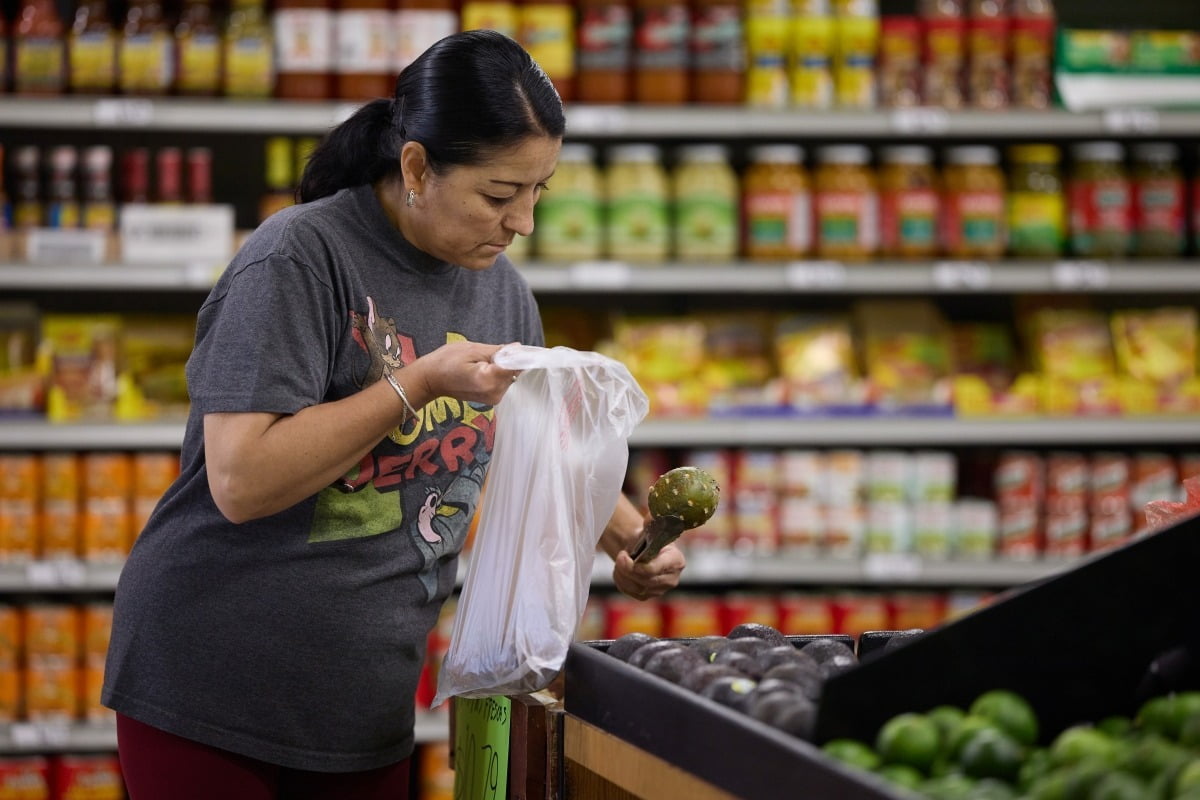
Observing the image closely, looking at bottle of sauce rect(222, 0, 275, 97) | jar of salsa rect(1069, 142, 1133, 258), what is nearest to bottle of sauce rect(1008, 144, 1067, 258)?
jar of salsa rect(1069, 142, 1133, 258)

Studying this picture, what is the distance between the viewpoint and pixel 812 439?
3326 millimetres

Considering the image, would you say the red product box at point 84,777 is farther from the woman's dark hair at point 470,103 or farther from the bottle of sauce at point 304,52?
the woman's dark hair at point 470,103

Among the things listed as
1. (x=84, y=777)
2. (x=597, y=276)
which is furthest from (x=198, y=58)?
(x=84, y=777)

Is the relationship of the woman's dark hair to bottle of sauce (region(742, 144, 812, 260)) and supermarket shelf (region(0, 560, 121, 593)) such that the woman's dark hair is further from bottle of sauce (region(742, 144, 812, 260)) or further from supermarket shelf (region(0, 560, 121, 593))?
supermarket shelf (region(0, 560, 121, 593))

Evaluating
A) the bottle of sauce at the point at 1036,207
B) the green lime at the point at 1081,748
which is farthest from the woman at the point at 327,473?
the bottle of sauce at the point at 1036,207

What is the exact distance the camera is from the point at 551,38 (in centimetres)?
325

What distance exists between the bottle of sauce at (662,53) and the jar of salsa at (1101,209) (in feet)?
3.40

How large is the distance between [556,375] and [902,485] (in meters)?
1.93

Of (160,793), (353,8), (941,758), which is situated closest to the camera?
(941,758)

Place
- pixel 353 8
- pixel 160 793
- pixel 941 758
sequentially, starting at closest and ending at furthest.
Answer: pixel 941 758 < pixel 160 793 < pixel 353 8

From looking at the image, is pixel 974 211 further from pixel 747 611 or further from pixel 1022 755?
pixel 1022 755

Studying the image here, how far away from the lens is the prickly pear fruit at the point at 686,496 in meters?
1.58

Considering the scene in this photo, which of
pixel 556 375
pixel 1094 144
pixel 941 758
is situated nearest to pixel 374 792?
pixel 556 375

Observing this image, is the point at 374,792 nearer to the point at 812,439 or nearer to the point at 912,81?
the point at 812,439
